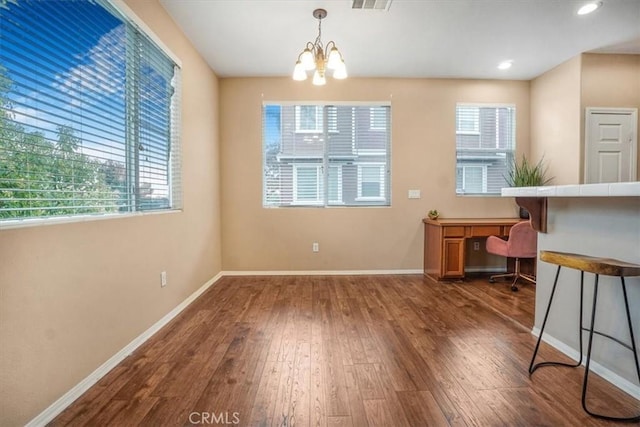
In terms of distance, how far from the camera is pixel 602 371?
5.71 feet

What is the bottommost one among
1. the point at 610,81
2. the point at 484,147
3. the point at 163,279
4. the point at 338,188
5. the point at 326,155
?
the point at 163,279

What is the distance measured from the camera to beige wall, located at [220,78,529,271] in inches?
159

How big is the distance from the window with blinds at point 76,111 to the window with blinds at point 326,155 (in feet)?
5.76

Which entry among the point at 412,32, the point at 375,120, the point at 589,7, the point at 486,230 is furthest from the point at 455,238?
the point at 589,7

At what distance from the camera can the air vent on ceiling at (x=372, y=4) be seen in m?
2.42

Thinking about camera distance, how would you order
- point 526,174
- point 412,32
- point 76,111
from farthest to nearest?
point 526,174
point 412,32
point 76,111

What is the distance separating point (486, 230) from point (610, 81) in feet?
7.44

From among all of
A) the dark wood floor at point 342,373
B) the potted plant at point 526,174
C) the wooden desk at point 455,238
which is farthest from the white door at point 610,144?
the dark wood floor at point 342,373

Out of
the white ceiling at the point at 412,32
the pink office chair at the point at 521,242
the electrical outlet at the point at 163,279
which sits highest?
the white ceiling at the point at 412,32

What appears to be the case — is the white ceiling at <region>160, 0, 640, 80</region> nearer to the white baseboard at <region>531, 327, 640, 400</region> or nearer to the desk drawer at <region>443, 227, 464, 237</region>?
the desk drawer at <region>443, 227, 464, 237</region>

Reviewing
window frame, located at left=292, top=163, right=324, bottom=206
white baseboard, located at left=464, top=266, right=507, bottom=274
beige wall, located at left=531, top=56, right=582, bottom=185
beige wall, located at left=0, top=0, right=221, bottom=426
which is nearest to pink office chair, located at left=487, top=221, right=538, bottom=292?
white baseboard, located at left=464, top=266, right=507, bottom=274

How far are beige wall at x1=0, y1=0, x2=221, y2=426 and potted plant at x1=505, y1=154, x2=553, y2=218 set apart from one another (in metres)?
4.23

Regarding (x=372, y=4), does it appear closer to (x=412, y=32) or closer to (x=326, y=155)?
(x=412, y=32)

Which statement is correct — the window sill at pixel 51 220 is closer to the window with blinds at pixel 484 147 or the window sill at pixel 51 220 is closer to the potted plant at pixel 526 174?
the window with blinds at pixel 484 147
